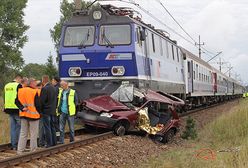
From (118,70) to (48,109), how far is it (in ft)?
12.3

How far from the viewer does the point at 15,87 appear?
1105 cm

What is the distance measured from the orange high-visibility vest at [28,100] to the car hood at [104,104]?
295cm

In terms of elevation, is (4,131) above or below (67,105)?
below

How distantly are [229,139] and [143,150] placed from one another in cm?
358

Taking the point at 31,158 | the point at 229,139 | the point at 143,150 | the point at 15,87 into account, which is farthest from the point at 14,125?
the point at 229,139

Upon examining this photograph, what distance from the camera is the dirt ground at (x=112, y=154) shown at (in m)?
9.45

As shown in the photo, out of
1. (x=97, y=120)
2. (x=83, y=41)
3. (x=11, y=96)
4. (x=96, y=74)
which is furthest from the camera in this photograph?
(x=83, y=41)

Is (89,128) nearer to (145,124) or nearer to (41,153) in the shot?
(145,124)

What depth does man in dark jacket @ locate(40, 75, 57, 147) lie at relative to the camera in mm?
11078

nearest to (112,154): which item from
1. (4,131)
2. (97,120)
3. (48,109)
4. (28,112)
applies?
(48,109)

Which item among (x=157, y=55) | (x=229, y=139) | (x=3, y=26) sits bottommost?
(x=229, y=139)

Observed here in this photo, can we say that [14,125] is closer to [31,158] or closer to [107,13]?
[31,158]

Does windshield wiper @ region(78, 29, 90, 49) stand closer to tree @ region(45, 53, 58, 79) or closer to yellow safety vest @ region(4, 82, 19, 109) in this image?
yellow safety vest @ region(4, 82, 19, 109)

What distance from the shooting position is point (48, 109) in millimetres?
11172
